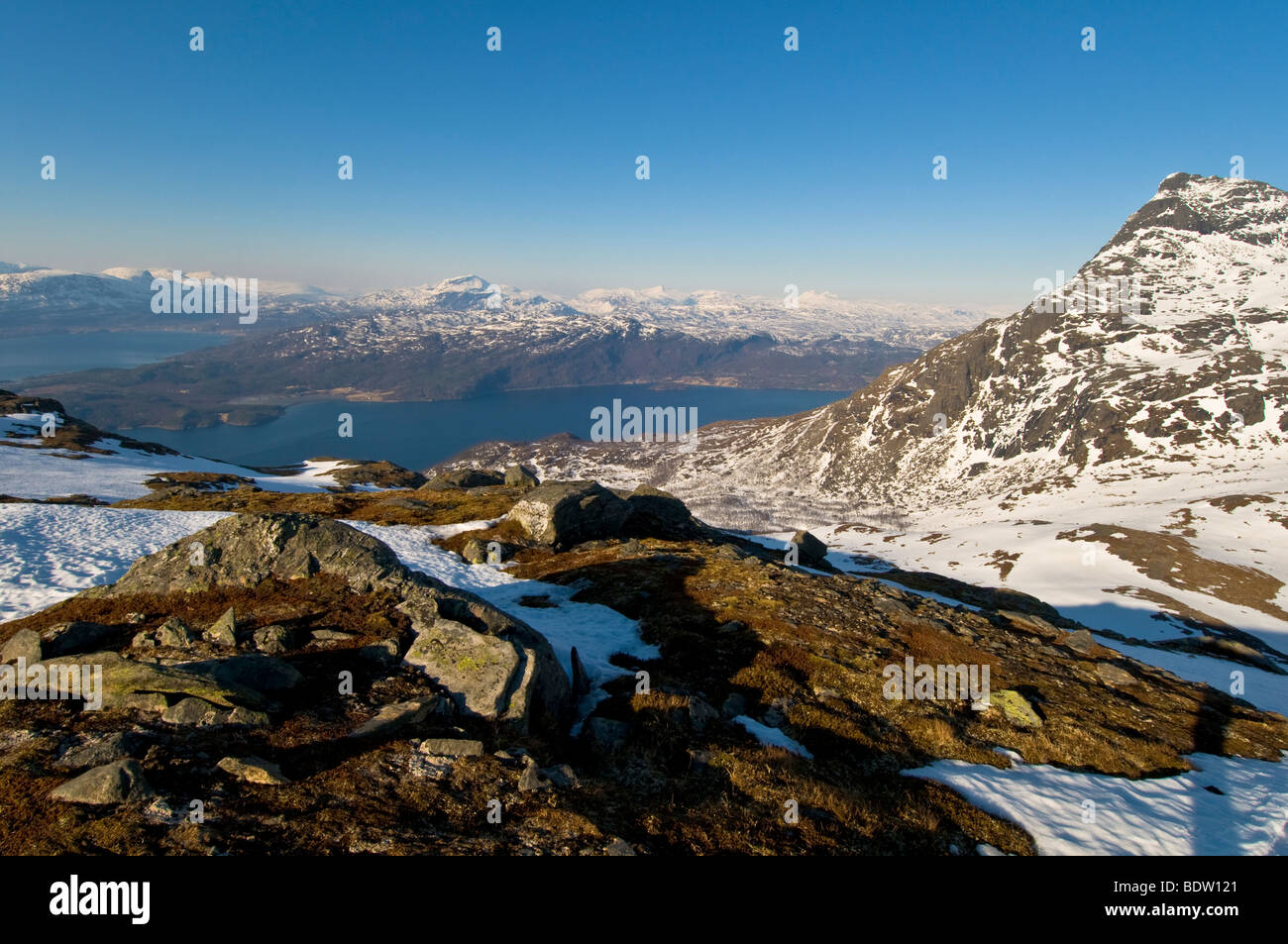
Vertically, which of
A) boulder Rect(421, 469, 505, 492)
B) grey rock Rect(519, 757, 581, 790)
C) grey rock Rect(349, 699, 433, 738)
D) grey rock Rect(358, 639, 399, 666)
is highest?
grey rock Rect(358, 639, 399, 666)

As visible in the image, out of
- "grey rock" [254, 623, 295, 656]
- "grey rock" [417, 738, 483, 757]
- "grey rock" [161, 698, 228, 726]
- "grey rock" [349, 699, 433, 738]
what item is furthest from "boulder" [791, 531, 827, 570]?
"grey rock" [161, 698, 228, 726]

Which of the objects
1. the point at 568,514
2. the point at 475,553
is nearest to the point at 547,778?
the point at 475,553

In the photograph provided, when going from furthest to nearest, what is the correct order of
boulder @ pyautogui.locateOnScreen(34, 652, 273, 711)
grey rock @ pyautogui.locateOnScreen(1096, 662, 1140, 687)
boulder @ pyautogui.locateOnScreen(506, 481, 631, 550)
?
boulder @ pyautogui.locateOnScreen(506, 481, 631, 550), grey rock @ pyautogui.locateOnScreen(1096, 662, 1140, 687), boulder @ pyautogui.locateOnScreen(34, 652, 273, 711)

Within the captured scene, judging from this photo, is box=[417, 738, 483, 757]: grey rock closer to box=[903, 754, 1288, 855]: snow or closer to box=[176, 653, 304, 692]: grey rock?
box=[176, 653, 304, 692]: grey rock

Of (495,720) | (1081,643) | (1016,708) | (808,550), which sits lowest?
(808,550)

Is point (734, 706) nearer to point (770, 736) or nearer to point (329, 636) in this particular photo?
point (770, 736)
